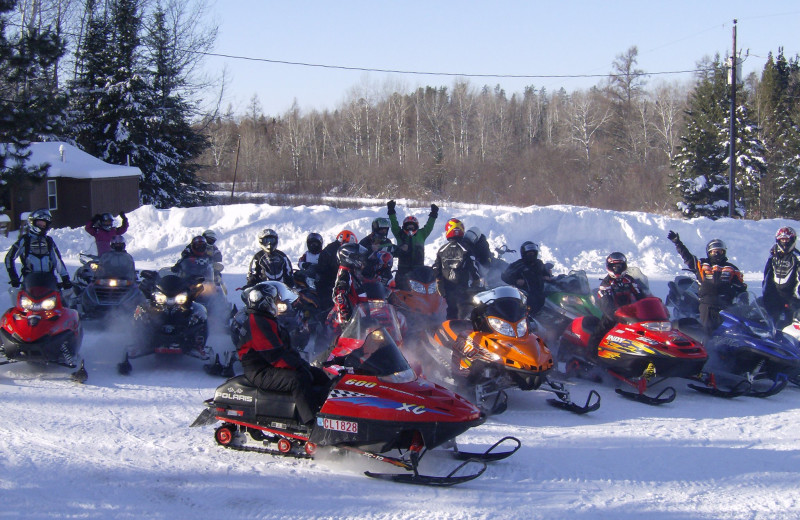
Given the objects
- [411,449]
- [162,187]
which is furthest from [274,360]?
[162,187]

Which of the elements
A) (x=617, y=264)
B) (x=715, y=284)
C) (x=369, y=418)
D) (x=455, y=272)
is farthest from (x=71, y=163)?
(x=369, y=418)

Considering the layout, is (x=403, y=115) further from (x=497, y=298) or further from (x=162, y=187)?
(x=497, y=298)

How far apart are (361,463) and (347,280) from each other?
2.88m

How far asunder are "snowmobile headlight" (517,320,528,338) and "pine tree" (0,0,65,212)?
818 cm

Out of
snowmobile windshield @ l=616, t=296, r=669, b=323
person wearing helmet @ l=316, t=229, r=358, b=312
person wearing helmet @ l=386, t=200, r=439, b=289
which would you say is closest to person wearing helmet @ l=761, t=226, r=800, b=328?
snowmobile windshield @ l=616, t=296, r=669, b=323

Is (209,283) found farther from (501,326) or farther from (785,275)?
(785,275)

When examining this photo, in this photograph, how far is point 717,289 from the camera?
9.52 m

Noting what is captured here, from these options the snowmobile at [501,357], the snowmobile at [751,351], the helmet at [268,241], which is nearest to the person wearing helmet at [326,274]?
the helmet at [268,241]

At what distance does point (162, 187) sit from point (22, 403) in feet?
91.5

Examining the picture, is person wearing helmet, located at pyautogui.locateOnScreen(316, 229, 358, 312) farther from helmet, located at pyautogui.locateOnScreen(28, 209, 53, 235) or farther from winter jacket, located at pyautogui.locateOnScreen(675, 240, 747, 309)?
winter jacket, located at pyautogui.locateOnScreen(675, 240, 747, 309)

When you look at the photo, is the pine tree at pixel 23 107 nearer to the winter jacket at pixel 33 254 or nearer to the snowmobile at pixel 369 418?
the winter jacket at pixel 33 254

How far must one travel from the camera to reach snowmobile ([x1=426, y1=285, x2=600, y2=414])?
6820 mm

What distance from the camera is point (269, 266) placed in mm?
9500

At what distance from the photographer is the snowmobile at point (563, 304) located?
30.9 feet
